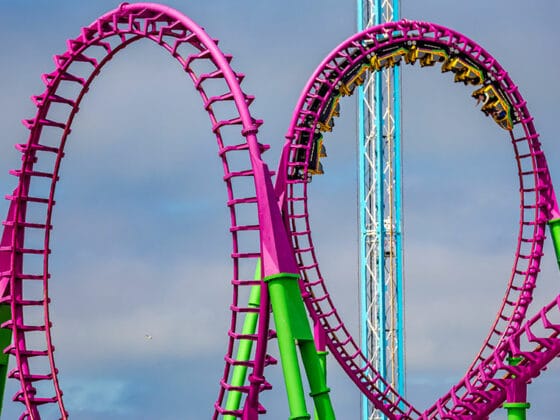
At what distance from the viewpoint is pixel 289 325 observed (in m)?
17.9

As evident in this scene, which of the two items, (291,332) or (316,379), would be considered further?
(316,379)

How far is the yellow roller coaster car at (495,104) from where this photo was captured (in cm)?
2559

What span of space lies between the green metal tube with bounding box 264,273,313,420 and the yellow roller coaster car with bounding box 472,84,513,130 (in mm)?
8469

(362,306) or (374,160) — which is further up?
(374,160)

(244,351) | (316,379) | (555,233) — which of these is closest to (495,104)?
(555,233)

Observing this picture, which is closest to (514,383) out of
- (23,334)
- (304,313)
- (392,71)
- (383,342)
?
(304,313)

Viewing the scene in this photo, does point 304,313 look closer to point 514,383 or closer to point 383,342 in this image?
point 514,383

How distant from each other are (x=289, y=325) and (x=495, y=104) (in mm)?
9009

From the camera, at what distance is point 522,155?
85.6 ft

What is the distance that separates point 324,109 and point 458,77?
2635mm

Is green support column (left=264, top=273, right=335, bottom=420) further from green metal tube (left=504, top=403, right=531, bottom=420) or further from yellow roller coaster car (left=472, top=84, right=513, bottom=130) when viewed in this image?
yellow roller coaster car (left=472, top=84, right=513, bottom=130)

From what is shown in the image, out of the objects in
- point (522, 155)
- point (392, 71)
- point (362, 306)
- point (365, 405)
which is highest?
point (392, 71)

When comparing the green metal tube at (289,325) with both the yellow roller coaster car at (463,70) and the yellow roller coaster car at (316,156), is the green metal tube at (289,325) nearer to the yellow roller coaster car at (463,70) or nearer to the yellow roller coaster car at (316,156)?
the yellow roller coaster car at (316,156)

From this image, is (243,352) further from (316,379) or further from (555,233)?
(555,233)
